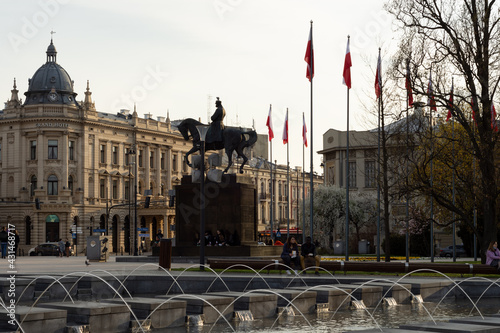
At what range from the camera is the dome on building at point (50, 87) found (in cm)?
9238

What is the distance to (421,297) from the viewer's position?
20.4 m

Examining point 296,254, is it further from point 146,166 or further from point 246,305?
point 146,166

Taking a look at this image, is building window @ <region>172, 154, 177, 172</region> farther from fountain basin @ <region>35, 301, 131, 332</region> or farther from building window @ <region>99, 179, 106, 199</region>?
fountain basin @ <region>35, 301, 131, 332</region>

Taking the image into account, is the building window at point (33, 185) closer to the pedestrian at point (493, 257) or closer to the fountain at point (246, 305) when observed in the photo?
the fountain at point (246, 305)

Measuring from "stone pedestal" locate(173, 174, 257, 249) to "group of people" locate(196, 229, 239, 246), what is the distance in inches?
1.8

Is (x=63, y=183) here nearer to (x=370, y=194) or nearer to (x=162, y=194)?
(x=162, y=194)

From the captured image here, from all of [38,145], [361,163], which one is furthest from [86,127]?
[361,163]

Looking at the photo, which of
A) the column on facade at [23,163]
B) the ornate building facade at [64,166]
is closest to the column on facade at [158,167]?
the ornate building facade at [64,166]

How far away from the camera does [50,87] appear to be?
303 feet

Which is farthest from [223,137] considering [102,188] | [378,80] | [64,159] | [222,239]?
[102,188]

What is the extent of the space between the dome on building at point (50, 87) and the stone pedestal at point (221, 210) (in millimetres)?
58183

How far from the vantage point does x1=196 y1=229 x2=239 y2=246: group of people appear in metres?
36.3

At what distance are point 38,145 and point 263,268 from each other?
2728 inches

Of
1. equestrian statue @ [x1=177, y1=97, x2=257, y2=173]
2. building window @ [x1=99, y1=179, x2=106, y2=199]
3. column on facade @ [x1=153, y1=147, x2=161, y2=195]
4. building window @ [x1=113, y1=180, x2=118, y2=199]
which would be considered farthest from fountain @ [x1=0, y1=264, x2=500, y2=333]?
column on facade @ [x1=153, y1=147, x2=161, y2=195]
